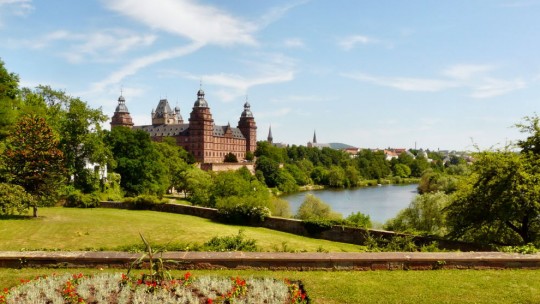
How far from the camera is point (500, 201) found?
49.1ft

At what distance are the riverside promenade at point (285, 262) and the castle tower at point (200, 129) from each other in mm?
100822

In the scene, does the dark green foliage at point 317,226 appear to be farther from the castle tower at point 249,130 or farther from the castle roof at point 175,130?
the castle tower at point 249,130

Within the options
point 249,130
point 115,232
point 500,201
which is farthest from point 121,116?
point 500,201

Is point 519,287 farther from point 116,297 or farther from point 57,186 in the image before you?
point 57,186

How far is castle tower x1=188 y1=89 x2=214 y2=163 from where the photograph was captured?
4288 inches

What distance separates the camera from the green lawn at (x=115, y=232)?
1595cm

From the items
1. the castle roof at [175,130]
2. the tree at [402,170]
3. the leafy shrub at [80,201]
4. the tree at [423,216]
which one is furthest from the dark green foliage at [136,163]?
the tree at [402,170]

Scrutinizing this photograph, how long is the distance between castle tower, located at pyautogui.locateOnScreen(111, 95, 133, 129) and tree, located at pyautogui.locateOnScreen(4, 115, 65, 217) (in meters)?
103

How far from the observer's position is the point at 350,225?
20859 mm

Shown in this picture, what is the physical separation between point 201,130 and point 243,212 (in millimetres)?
86691

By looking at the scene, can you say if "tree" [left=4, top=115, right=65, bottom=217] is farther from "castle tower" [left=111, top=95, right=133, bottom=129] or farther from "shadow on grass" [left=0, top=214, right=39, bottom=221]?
"castle tower" [left=111, top=95, right=133, bottom=129]

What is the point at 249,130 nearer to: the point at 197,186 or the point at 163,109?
the point at 163,109

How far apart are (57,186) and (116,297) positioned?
55.6 feet

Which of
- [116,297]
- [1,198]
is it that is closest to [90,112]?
[1,198]
